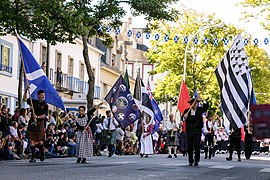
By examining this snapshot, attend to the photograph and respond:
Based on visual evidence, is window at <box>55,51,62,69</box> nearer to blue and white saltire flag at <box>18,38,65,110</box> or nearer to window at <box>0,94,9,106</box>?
window at <box>0,94,9,106</box>

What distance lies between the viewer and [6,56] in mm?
41031

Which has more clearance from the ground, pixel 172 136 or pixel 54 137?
pixel 172 136

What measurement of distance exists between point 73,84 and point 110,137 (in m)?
24.1

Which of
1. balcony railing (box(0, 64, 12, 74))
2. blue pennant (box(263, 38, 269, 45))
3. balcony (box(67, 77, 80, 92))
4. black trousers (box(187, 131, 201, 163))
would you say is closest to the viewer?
black trousers (box(187, 131, 201, 163))

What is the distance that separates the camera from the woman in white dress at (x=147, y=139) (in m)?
29.6

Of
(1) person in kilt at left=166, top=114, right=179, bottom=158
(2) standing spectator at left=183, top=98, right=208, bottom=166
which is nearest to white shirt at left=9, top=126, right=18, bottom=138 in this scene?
(2) standing spectator at left=183, top=98, right=208, bottom=166

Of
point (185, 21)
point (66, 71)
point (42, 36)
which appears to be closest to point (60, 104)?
point (42, 36)

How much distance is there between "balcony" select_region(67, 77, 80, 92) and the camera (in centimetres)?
5358

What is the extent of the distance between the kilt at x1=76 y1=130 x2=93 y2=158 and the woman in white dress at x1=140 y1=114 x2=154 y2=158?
367 inches

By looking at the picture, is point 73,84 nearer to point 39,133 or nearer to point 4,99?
point 4,99

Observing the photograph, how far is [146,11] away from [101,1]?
2.24 metres

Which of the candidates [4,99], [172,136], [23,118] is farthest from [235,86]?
[4,99]

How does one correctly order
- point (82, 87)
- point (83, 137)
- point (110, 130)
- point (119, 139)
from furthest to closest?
point (82, 87)
point (119, 139)
point (110, 130)
point (83, 137)

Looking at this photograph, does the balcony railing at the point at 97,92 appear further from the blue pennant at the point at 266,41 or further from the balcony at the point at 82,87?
the blue pennant at the point at 266,41
